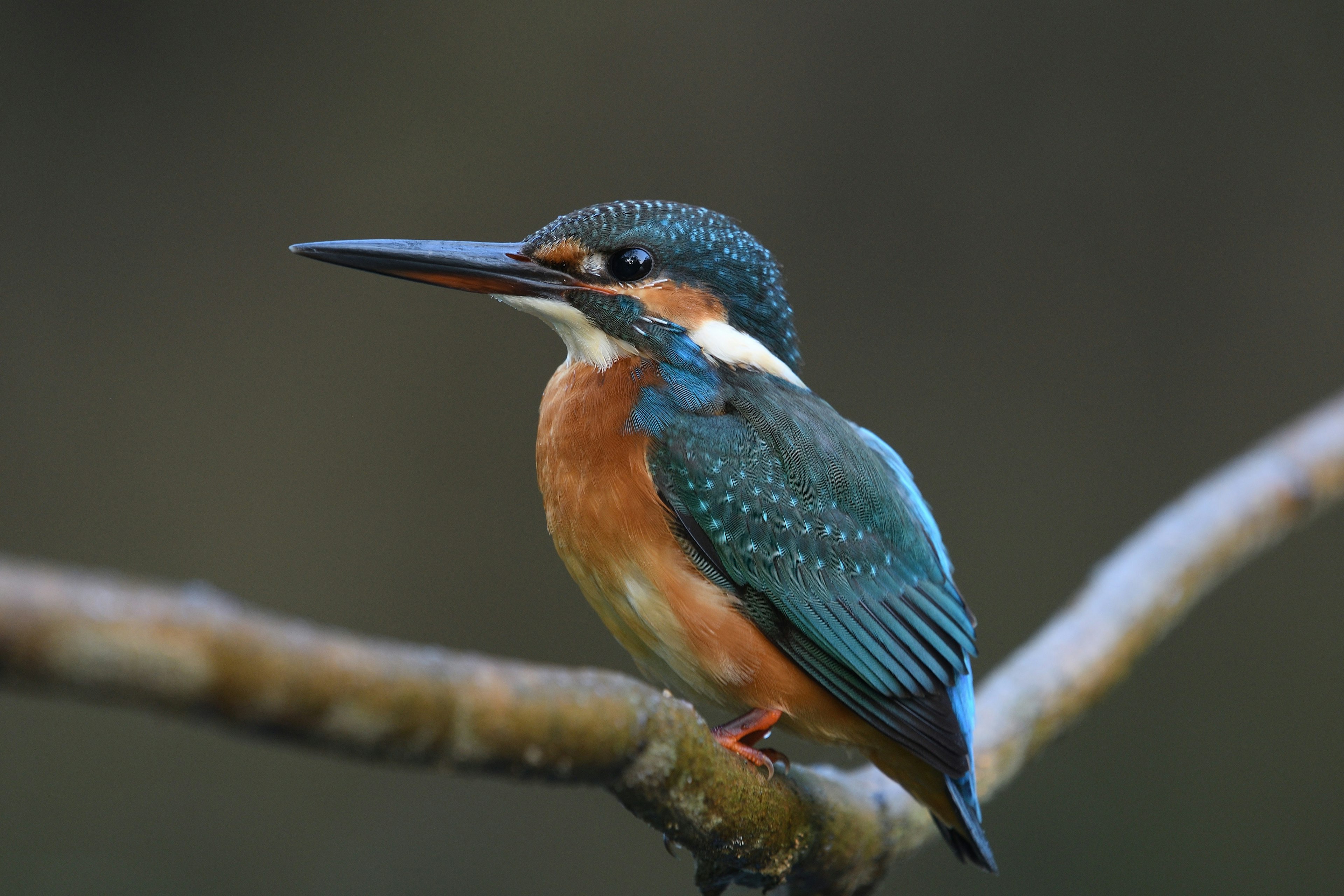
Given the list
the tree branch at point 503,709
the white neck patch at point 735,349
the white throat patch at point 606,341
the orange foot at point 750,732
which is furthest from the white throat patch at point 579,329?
the tree branch at point 503,709

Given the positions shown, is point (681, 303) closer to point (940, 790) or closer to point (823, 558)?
point (823, 558)

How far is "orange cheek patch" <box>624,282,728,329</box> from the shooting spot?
172 cm

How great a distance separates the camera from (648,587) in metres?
1.54

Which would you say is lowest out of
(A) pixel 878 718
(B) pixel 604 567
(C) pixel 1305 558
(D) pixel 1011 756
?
(C) pixel 1305 558

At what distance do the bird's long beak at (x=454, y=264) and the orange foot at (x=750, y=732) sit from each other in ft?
2.14

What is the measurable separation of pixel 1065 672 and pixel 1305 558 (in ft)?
7.65

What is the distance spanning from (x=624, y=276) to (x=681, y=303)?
9 cm

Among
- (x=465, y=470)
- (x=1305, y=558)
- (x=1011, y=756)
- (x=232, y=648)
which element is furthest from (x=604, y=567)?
(x=1305, y=558)

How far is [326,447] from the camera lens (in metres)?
3.48

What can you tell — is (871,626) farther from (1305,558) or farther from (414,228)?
(1305,558)

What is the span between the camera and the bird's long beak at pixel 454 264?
5.10 ft

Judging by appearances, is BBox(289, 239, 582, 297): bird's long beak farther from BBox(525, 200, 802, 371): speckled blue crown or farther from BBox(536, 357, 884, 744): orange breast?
BBox(536, 357, 884, 744): orange breast

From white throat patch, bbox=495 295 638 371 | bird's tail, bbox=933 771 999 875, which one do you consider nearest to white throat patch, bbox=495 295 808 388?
white throat patch, bbox=495 295 638 371

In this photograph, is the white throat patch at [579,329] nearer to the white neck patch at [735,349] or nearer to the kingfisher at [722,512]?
the kingfisher at [722,512]
